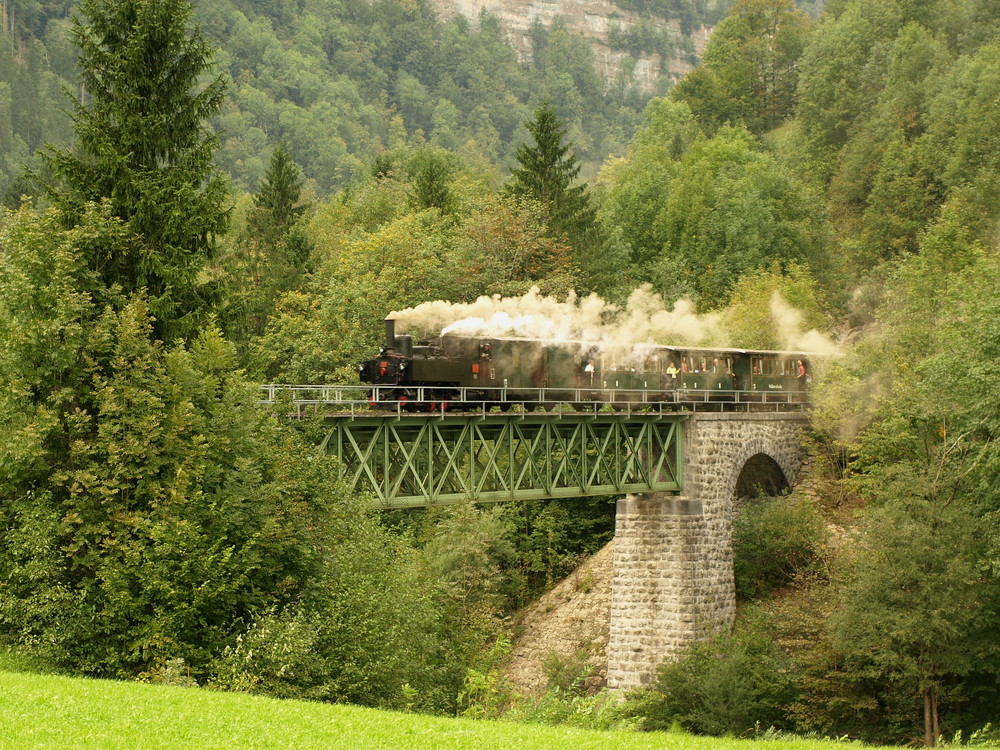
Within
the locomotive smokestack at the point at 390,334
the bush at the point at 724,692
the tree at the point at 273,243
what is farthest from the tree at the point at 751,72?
the bush at the point at 724,692

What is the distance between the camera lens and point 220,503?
2328 centimetres

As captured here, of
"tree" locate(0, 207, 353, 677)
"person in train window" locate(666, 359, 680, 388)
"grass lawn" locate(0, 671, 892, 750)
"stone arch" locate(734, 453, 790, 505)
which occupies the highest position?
"person in train window" locate(666, 359, 680, 388)

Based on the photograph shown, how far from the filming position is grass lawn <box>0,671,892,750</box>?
15352 millimetres

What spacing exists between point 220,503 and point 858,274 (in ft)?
184

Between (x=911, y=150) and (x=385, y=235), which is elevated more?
(x=911, y=150)

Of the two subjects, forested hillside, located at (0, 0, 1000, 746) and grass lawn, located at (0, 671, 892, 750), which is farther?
forested hillside, located at (0, 0, 1000, 746)

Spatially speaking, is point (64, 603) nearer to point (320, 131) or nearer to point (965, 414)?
point (965, 414)

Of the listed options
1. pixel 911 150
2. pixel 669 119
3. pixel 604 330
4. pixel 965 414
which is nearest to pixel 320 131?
pixel 669 119

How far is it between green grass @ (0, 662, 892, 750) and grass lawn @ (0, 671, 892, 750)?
13mm

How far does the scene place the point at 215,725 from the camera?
16312mm

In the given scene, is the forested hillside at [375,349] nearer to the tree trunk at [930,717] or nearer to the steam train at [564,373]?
the tree trunk at [930,717]

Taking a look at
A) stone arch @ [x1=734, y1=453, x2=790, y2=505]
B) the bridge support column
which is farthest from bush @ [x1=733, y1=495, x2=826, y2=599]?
stone arch @ [x1=734, y1=453, x2=790, y2=505]

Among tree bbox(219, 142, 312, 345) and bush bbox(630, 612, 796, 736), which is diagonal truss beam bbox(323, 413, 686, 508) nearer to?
bush bbox(630, 612, 796, 736)

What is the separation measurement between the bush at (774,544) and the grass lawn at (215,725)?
23638 mm
